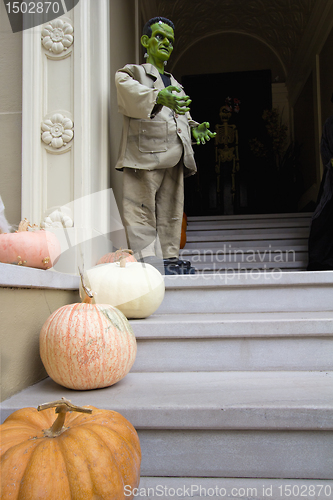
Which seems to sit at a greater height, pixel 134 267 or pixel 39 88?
pixel 39 88

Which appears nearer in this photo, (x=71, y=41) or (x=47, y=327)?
(x=47, y=327)

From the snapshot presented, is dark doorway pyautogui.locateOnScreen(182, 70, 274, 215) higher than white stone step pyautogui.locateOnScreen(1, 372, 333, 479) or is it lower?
higher

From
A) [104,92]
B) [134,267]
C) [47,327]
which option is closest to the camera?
[47,327]

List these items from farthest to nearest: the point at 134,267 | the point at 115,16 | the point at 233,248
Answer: the point at 233,248
the point at 115,16
the point at 134,267

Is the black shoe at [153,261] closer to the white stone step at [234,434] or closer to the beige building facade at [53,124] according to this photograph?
the beige building facade at [53,124]

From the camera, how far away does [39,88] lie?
1938 millimetres

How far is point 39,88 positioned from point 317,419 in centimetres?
182

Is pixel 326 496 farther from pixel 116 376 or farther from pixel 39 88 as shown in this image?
pixel 39 88

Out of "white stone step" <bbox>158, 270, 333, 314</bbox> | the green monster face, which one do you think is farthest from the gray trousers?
the green monster face

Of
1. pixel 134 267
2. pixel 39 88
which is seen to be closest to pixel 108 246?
pixel 134 267

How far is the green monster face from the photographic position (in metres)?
2.29

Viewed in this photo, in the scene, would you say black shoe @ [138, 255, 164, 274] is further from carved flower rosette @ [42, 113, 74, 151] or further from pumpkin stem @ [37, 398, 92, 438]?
pumpkin stem @ [37, 398, 92, 438]

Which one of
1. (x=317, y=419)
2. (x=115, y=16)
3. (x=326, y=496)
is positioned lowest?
(x=326, y=496)

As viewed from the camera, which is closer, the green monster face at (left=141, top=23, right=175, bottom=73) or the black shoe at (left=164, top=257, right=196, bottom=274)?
the black shoe at (left=164, top=257, right=196, bottom=274)
